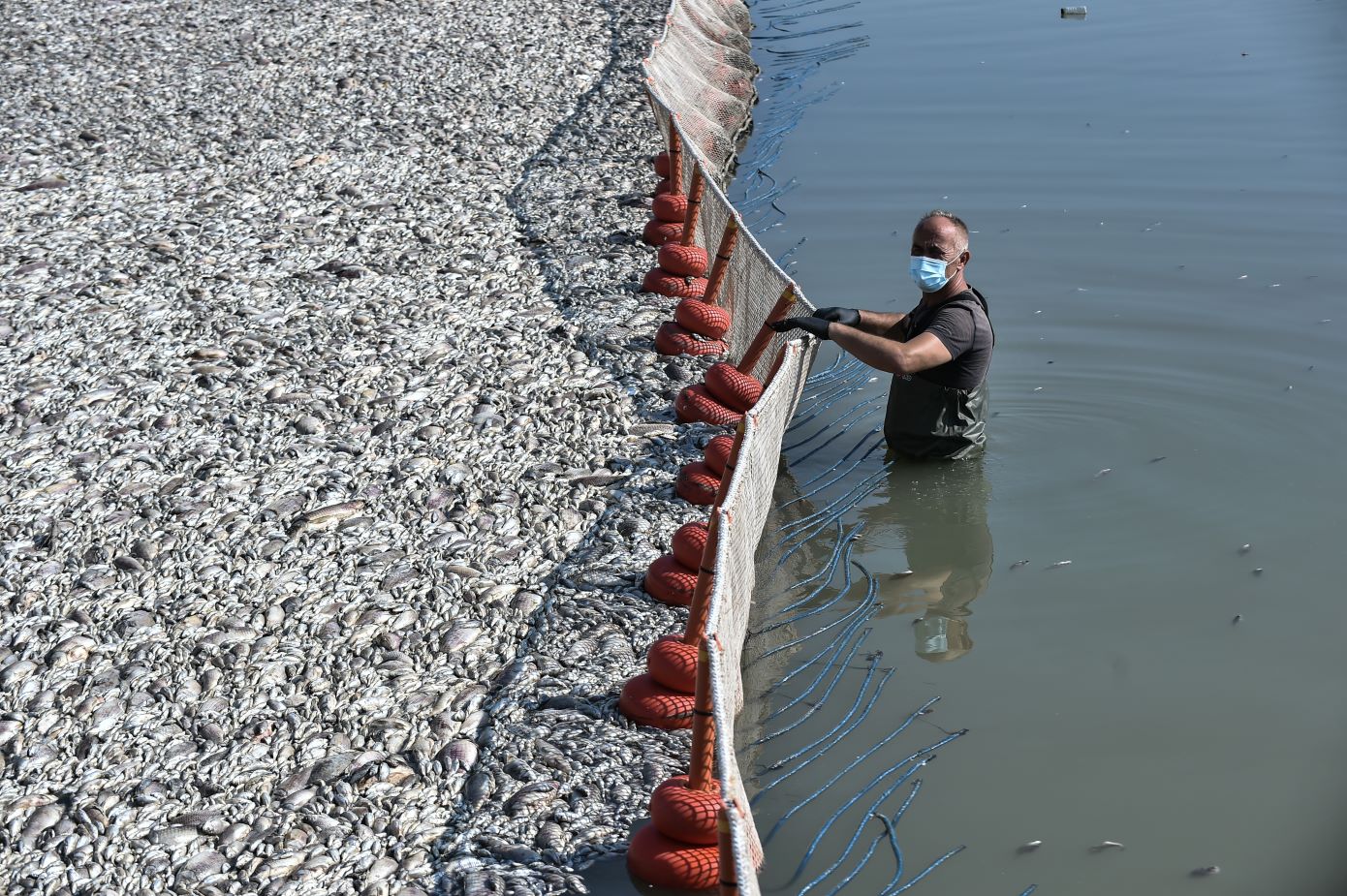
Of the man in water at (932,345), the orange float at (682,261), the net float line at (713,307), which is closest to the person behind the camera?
the man in water at (932,345)

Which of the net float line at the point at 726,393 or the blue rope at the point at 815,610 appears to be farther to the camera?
the net float line at the point at 726,393

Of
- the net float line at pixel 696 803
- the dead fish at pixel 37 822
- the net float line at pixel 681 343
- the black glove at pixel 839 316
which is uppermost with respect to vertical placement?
the black glove at pixel 839 316

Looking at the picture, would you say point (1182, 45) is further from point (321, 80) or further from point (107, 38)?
point (107, 38)

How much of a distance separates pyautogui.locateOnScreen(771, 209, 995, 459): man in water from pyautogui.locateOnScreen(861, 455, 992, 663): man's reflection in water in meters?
0.18

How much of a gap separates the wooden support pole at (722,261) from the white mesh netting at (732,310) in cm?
5

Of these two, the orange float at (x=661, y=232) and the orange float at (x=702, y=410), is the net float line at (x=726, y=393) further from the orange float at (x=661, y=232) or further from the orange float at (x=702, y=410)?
the orange float at (x=661, y=232)

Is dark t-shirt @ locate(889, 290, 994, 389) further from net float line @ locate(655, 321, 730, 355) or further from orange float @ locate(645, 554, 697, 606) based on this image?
orange float @ locate(645, 554, 697, 606)

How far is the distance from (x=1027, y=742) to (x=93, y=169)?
30.4 ft

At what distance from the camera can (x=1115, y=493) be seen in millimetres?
7152

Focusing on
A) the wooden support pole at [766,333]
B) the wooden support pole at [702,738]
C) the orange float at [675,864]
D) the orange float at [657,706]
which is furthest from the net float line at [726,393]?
the orange float at [675,864]

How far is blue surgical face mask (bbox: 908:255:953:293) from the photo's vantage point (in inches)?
264

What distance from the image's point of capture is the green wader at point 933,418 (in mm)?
7202

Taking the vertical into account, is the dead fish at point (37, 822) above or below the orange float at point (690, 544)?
below

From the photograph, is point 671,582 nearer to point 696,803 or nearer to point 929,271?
point 696,803
